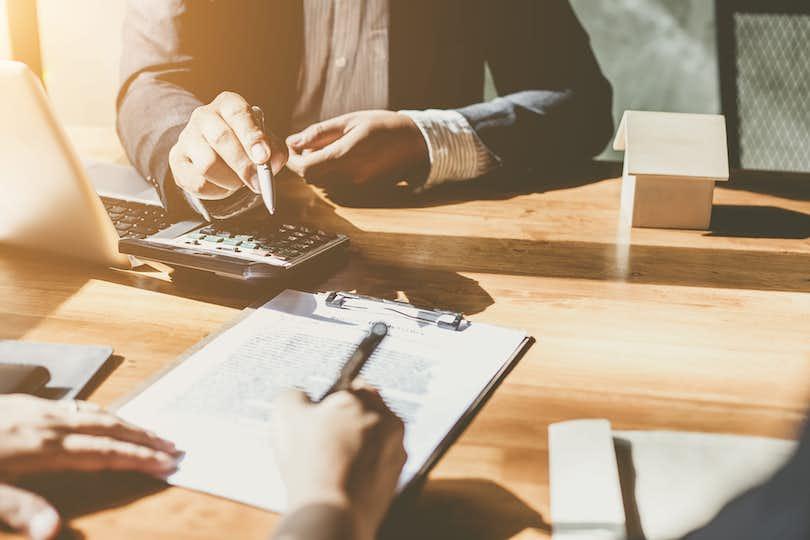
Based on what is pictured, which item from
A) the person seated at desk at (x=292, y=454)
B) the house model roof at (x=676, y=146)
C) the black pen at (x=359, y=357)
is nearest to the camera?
the person seated at desk at (x=292, y=454)

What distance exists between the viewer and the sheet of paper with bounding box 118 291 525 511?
50 cm

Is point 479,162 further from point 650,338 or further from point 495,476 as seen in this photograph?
point 495,476

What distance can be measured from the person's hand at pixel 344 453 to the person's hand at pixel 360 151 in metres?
0.69

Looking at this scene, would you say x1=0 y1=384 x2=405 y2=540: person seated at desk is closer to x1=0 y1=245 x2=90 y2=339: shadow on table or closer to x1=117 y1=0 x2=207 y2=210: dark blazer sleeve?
x1=0 y1=245 x2=90 y2=339: shadow on table

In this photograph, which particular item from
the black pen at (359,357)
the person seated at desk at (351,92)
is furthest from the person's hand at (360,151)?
the black pen at (359,357)

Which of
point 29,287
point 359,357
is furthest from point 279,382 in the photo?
point 29,287

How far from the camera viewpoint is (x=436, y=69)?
1.73 m

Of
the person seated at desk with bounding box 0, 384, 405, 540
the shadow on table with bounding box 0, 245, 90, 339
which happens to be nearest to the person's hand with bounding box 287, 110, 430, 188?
the shadow on table with bounding box 0, 245, 90, 339

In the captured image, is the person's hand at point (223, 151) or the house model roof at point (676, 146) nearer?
the person's hand at point (223, 151)

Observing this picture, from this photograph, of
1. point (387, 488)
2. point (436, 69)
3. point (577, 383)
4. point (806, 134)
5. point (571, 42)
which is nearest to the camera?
point (387, 488)

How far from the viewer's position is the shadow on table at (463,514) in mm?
449

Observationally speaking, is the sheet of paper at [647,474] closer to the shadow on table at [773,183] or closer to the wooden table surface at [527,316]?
the wooden table surface at [527,316]

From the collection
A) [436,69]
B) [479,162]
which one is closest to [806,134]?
Answer: [436,69]

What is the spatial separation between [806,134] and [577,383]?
1.85m
